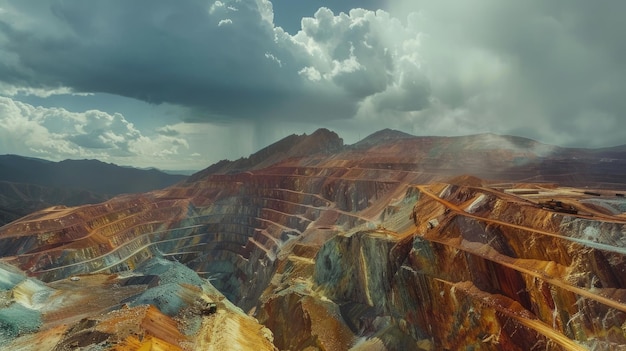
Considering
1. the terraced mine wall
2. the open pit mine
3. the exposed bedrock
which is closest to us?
the exposed bedrock

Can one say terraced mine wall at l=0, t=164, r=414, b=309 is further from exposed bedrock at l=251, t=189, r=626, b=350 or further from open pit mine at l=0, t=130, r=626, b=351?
exposed bedrock at l=251, t=189, r=626, b=350

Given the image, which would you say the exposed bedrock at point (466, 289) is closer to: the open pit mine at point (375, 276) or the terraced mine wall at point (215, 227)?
the open pit mine at point (375, 276)

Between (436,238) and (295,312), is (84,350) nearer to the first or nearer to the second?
(295,312)

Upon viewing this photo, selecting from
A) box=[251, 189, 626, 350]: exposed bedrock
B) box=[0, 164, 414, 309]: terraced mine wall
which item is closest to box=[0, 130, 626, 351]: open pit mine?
box=[251, 189, 626, 350]: exposed bedrock

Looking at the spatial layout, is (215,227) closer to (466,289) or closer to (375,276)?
(375,276)

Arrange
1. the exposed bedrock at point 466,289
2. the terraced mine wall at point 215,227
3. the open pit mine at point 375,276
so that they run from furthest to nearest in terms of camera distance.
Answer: the terraced mine wall at point 215,227 → the open pit mine at point 375,276 → the exposed bedrock at point 466,289

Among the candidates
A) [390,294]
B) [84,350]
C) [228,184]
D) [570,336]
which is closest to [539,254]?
[570,336]

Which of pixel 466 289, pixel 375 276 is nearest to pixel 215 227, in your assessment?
pixel 375 276

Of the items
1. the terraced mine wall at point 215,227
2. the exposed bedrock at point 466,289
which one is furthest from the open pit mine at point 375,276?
the terraced mine wall at point 215,227
